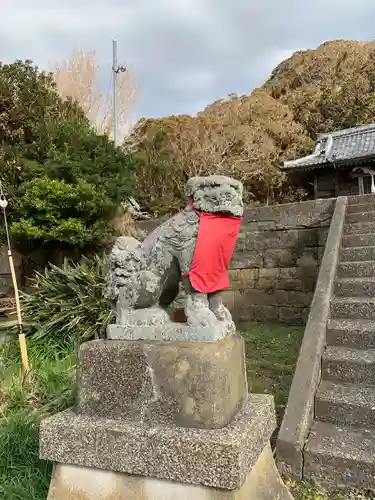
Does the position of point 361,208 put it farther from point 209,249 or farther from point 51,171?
point 51,171

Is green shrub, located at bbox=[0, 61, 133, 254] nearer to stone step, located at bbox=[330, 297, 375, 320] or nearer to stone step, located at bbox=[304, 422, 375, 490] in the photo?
stone step, located at bbox=[330, 297, 375, 320]

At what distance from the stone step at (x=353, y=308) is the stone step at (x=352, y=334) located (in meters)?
0.08

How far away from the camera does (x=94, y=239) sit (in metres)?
7.30

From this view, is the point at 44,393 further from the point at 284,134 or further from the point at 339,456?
the point at 284,134

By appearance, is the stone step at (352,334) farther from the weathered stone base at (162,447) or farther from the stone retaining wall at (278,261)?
the stone retaining wall at (278,261)

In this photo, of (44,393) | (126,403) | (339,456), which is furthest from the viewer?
(44,393)

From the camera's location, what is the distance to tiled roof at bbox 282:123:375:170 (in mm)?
13523

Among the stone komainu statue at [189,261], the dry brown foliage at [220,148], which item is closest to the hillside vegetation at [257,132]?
the dry brown foliage at [220,148]

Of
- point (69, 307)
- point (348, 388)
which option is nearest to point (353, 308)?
point (348, 388)

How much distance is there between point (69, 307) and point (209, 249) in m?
4.12

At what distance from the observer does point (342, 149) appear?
47.9 ft

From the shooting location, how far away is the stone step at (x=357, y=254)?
484 cm

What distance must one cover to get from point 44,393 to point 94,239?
12.0 feet

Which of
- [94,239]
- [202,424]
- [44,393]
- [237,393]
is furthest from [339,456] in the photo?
[94,239]
